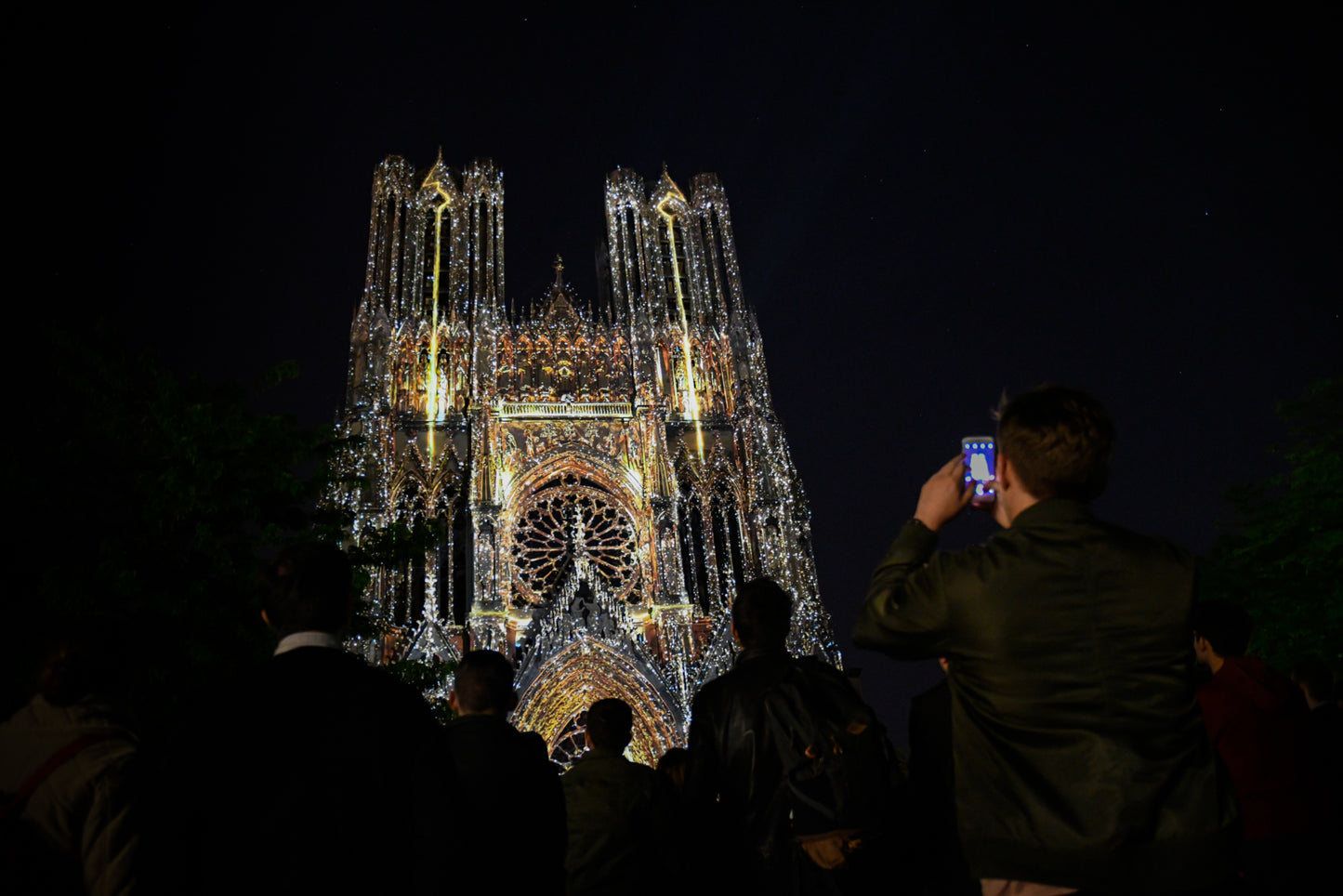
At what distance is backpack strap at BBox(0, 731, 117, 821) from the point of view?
256 centimetres

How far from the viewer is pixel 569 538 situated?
24.7 metres

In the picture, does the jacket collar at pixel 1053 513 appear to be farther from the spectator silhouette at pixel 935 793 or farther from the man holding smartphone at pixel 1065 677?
the spectator silhouette at pixel 935 793

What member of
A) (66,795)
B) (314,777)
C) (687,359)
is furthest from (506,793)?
(687,359)

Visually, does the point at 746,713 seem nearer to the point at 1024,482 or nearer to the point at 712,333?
the point at 1024,482

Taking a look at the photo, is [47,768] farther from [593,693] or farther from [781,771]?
[593,693]

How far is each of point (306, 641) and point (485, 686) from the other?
1.50 metres

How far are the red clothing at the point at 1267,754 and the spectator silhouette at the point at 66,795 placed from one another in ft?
12.6

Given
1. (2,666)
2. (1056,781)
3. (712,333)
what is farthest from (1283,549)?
(2,666)

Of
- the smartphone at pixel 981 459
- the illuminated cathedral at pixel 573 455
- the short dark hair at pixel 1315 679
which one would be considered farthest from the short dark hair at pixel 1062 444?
the illuminated cathedral at pixel 573 455

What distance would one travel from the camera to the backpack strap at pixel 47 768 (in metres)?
2.56

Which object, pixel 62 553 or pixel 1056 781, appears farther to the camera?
pixel 62 553

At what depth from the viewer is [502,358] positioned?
87.6 ft

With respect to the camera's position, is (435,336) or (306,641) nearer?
(306,641)

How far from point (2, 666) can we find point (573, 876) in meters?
6.31
